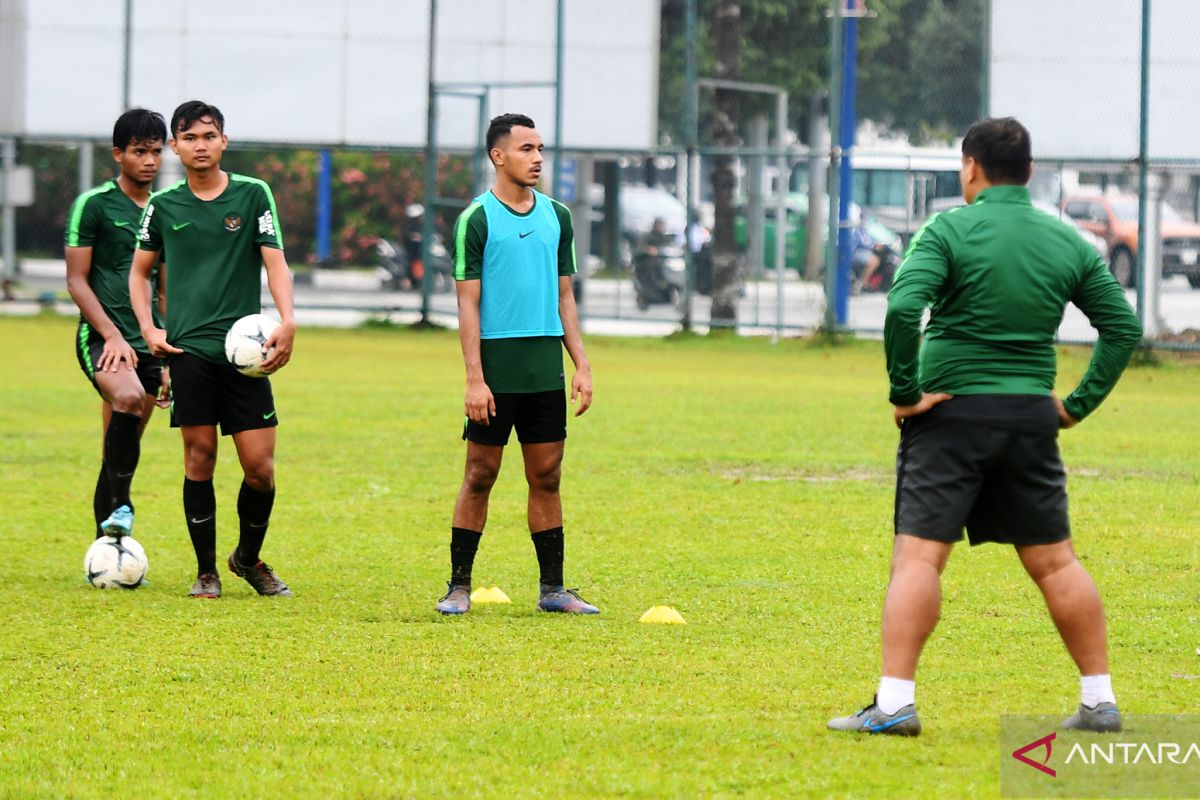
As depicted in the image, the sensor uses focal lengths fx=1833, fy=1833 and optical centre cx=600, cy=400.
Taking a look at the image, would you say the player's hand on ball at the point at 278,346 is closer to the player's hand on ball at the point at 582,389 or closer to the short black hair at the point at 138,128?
the player's hand on ball at the point at 582,389

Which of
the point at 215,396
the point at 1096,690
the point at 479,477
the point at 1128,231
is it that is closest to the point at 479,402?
the point at 479,477

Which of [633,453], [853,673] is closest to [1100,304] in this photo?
[853,673]

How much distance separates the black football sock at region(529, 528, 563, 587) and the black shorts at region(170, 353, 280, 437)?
129cm

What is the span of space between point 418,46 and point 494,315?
1856 centimetres

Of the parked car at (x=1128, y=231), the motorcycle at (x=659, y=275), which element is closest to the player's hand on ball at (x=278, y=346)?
the parked car at (x=1128, y=231)

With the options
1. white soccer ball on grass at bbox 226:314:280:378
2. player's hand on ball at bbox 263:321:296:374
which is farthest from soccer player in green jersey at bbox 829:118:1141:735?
white soccer ball on grass at bbox 226:314:280:378

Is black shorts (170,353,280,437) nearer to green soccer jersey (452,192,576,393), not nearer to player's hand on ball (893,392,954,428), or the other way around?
green soccer jersey (452,192,576,393)

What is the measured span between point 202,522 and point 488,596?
1292 mm

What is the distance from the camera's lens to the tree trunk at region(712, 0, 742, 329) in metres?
25.4

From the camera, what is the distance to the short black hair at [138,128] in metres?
8.48

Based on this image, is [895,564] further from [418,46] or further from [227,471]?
[418,46]

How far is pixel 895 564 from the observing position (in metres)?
5.38

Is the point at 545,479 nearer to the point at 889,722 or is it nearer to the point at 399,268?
the point at 889,722

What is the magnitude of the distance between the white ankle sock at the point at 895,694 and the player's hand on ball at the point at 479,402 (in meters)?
2.55
